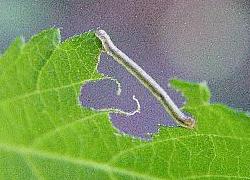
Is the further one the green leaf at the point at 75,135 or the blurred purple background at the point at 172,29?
the blurred purple background at the point at 172,29

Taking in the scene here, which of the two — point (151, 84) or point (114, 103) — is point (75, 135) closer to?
point (151, 84)

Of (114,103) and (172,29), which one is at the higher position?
(172,29)

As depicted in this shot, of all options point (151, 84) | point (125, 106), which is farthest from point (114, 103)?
point (151, 84)

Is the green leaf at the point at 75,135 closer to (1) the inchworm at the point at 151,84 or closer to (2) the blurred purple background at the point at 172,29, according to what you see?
(1) the inchworm at the point at 151,84

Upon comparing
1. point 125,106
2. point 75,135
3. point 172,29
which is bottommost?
point 75,135

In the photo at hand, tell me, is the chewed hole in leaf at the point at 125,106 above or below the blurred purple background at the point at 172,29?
below

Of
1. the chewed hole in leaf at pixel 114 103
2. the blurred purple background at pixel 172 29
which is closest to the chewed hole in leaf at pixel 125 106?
the chewed hole in leaf at pixel 114 103
